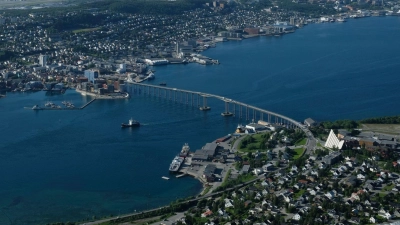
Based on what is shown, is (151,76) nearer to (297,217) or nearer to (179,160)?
(179,160)

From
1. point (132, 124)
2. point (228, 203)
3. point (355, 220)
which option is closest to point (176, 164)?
point (228, 203)

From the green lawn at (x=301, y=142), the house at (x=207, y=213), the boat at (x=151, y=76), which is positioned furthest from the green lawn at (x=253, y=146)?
the boat at (x=151, y=76)

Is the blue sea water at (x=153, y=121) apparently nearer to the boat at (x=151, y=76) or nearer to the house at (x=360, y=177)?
the boat at (x=151, y=76)

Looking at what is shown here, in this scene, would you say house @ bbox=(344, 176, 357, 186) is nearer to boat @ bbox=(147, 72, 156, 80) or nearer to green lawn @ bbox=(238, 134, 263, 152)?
green lawn @ bbox=(238, 134, 263, 152)

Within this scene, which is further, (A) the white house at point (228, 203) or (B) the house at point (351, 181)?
(B) the house at point (351, 181)

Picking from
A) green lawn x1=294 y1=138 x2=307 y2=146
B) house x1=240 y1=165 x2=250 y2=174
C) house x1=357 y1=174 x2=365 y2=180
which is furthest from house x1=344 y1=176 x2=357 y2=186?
green lawn x1=294 y1=138 x2=307 y2=146

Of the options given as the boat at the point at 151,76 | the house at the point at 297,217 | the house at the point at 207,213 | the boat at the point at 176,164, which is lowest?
the house at the point at 207,213
